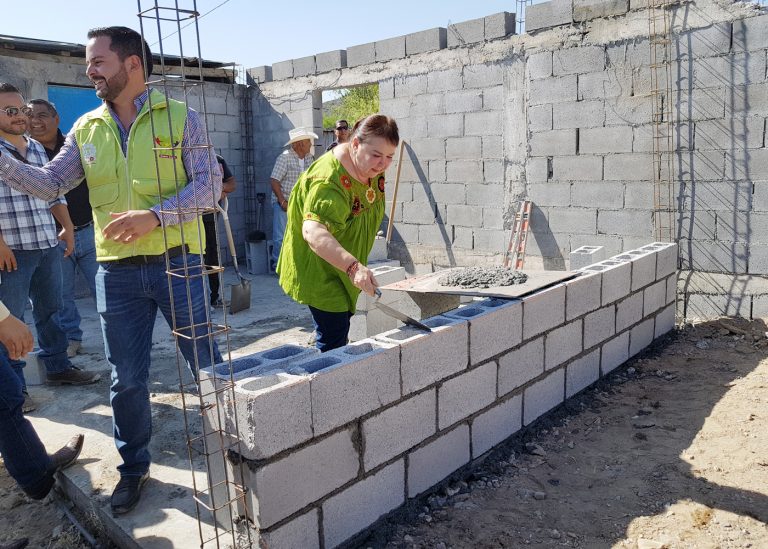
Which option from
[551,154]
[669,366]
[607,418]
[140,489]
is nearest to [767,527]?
[607,418]

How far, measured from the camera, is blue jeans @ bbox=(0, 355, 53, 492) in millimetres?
2566

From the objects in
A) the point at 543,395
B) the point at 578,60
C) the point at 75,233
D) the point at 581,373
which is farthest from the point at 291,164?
the point at 543,395

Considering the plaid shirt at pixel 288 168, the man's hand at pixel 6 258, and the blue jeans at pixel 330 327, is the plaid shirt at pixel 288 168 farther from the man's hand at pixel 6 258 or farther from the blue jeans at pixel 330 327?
the blue jeans at pixel 330 327

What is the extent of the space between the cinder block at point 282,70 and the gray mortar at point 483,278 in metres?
5.82

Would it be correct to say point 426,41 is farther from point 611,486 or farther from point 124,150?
point 611,486

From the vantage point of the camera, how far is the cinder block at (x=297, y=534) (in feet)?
6.86

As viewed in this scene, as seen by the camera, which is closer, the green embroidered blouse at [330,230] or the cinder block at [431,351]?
the cinder block at [431,351]

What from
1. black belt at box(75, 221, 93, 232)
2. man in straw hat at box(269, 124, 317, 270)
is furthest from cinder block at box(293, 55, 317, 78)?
black belt at box(75, 221, 93, 232)

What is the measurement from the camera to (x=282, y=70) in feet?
28.3

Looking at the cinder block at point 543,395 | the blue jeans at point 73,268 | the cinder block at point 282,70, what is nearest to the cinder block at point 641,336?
the cinder block at point 543,395

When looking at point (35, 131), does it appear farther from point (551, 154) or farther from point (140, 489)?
point (551, 154)

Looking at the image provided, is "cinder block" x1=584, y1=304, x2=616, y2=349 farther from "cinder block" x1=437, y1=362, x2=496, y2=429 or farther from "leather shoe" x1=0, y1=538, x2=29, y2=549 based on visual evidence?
"leather shoe" x1=0, y1=538, x2=29, y2=549

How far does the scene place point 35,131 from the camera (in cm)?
467

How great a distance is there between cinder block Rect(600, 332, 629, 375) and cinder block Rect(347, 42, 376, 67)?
4.75 metres
